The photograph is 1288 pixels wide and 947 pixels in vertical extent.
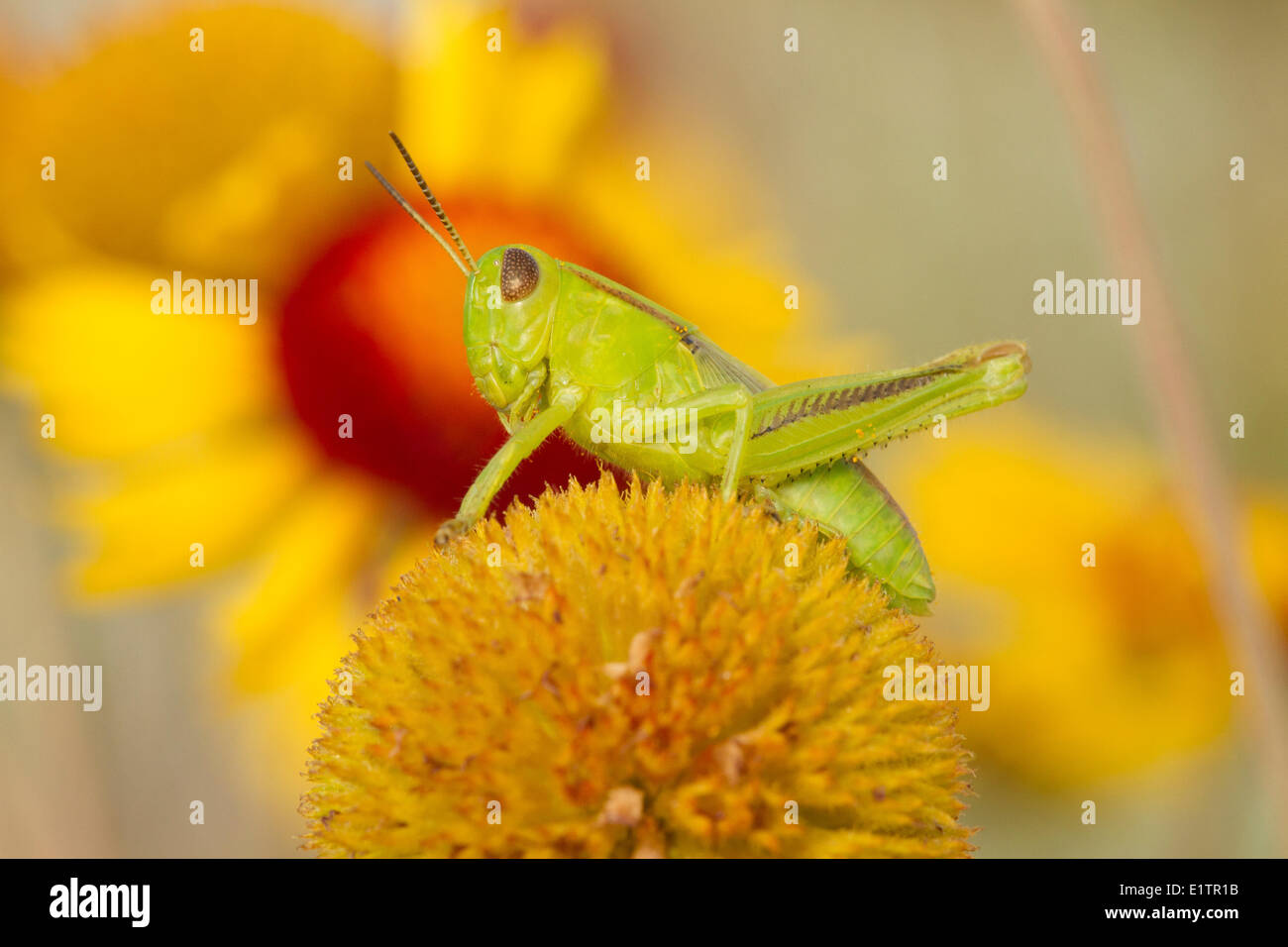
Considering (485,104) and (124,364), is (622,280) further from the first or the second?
(124,364)

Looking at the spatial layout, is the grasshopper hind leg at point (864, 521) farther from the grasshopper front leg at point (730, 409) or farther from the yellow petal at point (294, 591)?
the yellow petal at point (294, 591)

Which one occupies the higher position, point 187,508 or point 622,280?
point 622,280

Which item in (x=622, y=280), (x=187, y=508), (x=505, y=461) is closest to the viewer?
(x=505, y=461)

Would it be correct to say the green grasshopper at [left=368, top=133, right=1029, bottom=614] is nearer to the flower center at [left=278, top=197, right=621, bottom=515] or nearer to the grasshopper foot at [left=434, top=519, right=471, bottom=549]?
the grasshopper foot at [left=434, top=519, right=471, bottom=549]

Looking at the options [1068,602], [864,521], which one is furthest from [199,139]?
[1068,602]

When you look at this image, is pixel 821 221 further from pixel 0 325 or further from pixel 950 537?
pixel 0 325

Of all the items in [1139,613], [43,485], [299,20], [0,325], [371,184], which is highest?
[299,20]

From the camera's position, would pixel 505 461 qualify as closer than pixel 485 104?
Yes

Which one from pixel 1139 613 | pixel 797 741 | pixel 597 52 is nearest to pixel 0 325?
pixel 597 52
